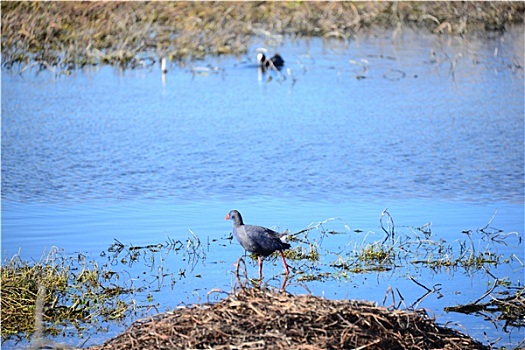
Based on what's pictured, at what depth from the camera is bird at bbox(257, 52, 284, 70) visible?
21.0 meters

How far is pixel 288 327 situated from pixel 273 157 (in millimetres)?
8610

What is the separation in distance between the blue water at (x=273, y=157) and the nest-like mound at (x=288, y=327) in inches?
71.0

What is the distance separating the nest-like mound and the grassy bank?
16.0 meters

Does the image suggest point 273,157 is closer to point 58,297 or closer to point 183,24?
point 58,297

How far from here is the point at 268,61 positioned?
21047mm

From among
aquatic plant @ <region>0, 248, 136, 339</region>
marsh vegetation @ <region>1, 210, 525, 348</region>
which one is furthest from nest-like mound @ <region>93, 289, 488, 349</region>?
aquatic plant @ <region>0, 248, 136, 339</region>

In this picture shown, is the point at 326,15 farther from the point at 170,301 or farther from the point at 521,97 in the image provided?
the point at 170,301

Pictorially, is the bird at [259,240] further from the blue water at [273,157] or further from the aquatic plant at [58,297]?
the aquatic plant at [58,297]

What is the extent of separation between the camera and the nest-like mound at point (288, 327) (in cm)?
480

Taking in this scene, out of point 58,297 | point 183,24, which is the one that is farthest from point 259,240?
point 183,24

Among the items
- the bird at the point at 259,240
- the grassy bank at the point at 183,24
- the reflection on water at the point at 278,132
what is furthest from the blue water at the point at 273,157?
the grassy bank at the point at 183,24

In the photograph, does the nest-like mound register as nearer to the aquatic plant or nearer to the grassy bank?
the aquatic plant

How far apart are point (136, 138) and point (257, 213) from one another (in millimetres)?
4809

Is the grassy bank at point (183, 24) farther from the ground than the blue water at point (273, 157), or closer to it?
farther from the ground
